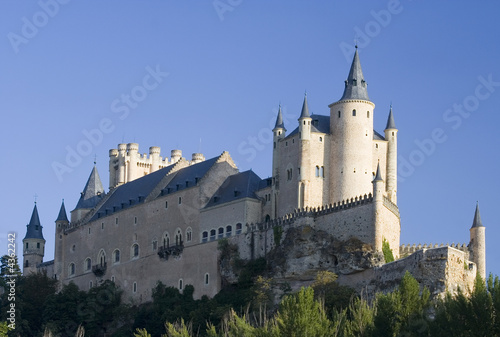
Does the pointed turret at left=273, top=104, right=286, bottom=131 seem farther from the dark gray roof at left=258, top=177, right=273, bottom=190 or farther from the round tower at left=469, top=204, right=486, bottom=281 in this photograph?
the round tower at left=469, top=204, right=486, bottom=281

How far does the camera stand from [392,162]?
10106 centimetres

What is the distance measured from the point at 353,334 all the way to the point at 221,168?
41.7m

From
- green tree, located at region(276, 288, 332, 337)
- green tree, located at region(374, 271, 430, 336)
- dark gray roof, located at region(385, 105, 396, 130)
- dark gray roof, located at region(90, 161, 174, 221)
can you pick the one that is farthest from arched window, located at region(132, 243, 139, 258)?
green tree, located at region(374, 271, 430, 336)

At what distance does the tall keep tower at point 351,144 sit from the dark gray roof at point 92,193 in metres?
39.1

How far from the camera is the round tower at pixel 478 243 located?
94000mm

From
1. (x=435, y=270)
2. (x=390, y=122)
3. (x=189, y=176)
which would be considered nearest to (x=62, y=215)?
(x=189, y=176)

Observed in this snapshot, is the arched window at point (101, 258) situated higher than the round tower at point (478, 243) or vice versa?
the arched window at point (101, 258)

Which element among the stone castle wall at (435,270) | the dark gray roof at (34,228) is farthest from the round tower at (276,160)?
the dark gray roof at (34,228)

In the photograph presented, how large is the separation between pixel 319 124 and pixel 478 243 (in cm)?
1672

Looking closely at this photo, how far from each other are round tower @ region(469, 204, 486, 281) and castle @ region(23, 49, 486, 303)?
91 mm

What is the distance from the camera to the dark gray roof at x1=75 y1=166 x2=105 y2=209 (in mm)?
130938

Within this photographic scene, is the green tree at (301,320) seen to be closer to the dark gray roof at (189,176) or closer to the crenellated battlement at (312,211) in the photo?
the crenellated battlement at (312,211)

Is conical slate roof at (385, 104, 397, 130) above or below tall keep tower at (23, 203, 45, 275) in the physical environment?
above

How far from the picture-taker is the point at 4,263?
13450 centimetres
